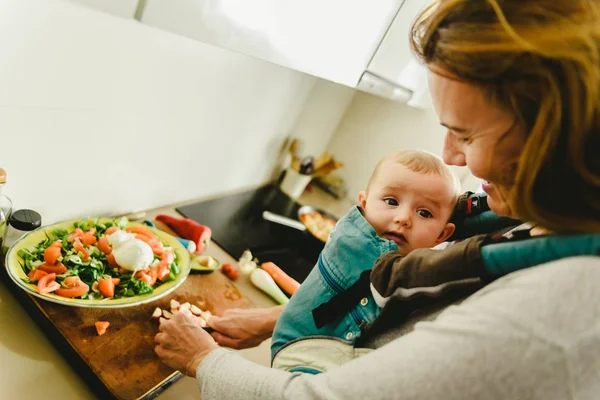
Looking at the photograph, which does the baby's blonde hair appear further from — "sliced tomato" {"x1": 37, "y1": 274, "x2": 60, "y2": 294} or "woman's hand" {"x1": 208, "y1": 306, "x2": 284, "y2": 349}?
"sliced tomato" {"x1": 37, "y1": 274, "x2": 60, "y2": 294}

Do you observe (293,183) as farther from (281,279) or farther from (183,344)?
(183,344)

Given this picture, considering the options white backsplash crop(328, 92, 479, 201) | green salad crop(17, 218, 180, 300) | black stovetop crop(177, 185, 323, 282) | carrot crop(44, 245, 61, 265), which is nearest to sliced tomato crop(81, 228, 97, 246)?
green salad crop(17, 218, 180, 300)

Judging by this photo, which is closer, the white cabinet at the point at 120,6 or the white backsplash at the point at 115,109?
the white cabinet at the point at 120,6

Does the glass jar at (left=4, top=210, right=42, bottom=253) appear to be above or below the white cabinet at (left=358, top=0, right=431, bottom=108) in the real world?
below

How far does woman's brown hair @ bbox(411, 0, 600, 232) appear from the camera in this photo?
359 millimetres

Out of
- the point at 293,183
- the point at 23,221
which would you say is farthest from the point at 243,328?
the point at 293,183

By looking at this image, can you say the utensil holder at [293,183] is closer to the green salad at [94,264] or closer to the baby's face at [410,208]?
the green salad at [94,264]

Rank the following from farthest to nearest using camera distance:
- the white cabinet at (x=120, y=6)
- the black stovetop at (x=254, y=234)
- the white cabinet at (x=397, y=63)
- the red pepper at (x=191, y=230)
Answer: the black stovetop at (x=254, y=234), the red pepper at (x=191, y=230), the white cabinet at (x=397, y=63), the white cabinet at (x=120, y=6)

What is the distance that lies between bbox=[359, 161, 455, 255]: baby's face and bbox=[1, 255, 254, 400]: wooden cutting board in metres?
0.53

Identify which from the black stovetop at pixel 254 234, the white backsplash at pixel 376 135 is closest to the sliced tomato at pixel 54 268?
the black stovetop at pixel 254 234

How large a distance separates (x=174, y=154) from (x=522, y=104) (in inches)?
43.7

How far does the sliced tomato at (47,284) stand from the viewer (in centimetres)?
81

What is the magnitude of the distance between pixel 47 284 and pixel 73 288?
0.05m

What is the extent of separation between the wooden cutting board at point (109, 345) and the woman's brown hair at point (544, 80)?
73cm
